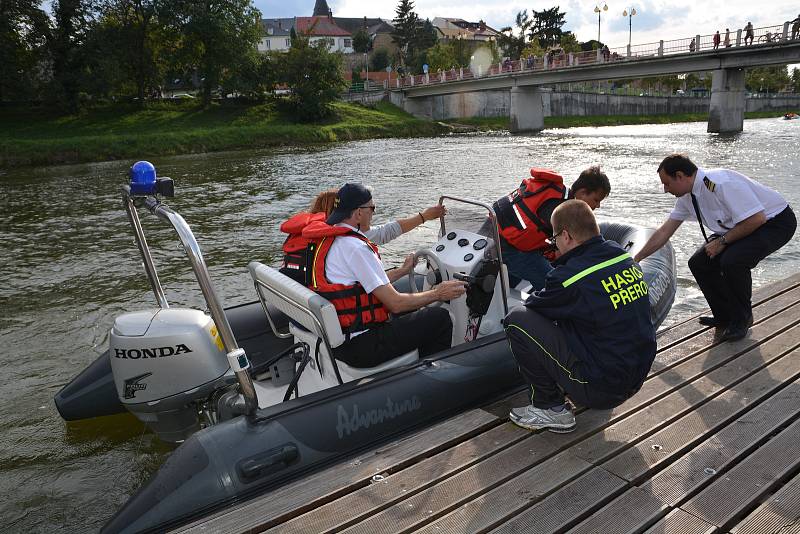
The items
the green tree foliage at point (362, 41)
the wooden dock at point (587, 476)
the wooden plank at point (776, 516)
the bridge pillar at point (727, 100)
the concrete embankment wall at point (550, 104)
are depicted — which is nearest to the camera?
the wooden plank at point (776, 516)

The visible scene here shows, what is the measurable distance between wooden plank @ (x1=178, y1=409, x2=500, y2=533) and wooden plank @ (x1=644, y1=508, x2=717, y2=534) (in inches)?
38.7

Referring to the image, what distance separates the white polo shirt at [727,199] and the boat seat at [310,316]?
2.20 meters

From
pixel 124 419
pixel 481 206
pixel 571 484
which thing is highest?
pixel 481 206

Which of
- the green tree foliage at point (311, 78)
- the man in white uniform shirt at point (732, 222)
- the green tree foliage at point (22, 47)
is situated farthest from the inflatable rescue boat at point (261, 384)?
the green tree foliage at point (22, 47)

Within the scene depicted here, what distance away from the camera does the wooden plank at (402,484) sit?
2.49 meters

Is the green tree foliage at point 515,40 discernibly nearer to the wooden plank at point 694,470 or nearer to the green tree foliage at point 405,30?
the green tree foliage at point 405,30

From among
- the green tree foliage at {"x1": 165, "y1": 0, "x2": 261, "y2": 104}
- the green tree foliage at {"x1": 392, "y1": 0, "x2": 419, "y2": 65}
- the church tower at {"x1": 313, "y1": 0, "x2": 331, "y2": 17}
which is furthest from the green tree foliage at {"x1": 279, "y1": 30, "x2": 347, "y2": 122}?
the church tower at {"x1": 313, "y1": 0, "x2": 331, "y2": 17}

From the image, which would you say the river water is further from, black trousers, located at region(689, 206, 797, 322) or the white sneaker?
the white sneaker

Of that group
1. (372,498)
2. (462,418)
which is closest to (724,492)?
(462,418)

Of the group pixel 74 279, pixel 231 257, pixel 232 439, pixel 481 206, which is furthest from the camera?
pixel 231 257

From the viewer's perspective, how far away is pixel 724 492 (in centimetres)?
258

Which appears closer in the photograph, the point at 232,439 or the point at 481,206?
the point at 232,439

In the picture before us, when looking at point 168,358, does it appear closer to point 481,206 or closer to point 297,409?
point 297,409

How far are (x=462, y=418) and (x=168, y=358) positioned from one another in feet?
5.28
